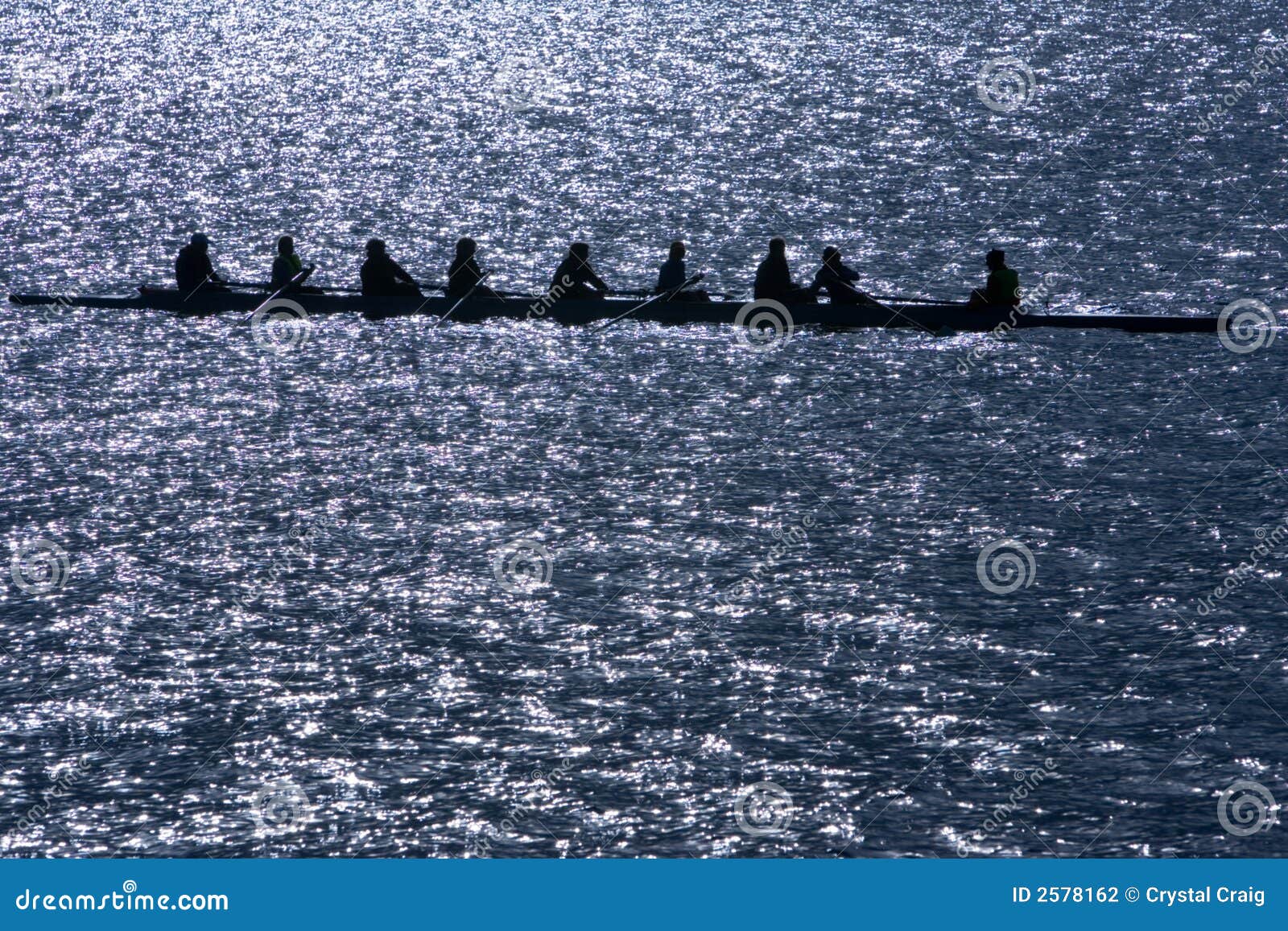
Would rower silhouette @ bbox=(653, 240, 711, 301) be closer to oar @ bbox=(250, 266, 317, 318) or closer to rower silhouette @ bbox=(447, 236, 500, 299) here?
rower silhouette @ bbox=(447, 236, 500, 299)

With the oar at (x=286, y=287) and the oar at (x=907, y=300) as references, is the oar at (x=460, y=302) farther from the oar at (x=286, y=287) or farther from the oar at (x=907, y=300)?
the oar at (x=907, y=300)

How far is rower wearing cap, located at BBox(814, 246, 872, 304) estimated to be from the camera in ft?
115

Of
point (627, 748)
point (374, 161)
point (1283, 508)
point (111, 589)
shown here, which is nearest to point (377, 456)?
point (111, 589)

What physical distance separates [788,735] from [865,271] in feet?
89.7

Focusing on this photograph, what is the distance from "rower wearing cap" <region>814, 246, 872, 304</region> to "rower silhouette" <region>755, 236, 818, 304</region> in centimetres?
31

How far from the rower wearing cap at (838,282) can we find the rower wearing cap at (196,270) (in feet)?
45.1

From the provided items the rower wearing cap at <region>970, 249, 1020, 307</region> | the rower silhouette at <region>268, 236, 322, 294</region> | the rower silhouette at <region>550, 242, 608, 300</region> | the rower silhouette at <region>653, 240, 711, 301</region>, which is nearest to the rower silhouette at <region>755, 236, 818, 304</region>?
the rower silhouette at <region>653, 240, 711, 301</region>

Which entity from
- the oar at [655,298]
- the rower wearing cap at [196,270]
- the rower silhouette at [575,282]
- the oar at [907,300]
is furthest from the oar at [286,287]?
the oar at [907,300]

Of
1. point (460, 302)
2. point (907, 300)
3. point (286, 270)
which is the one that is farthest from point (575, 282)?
point (907, 300)

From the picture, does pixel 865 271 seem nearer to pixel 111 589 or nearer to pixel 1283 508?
pixel 1283 508

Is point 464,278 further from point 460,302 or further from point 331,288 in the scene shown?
point 331,288

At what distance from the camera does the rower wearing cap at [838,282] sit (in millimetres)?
35125

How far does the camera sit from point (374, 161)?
68.7 m

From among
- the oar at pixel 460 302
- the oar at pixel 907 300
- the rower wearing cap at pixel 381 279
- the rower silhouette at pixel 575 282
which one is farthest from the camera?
the rower wearing cap at pixel 381 279
